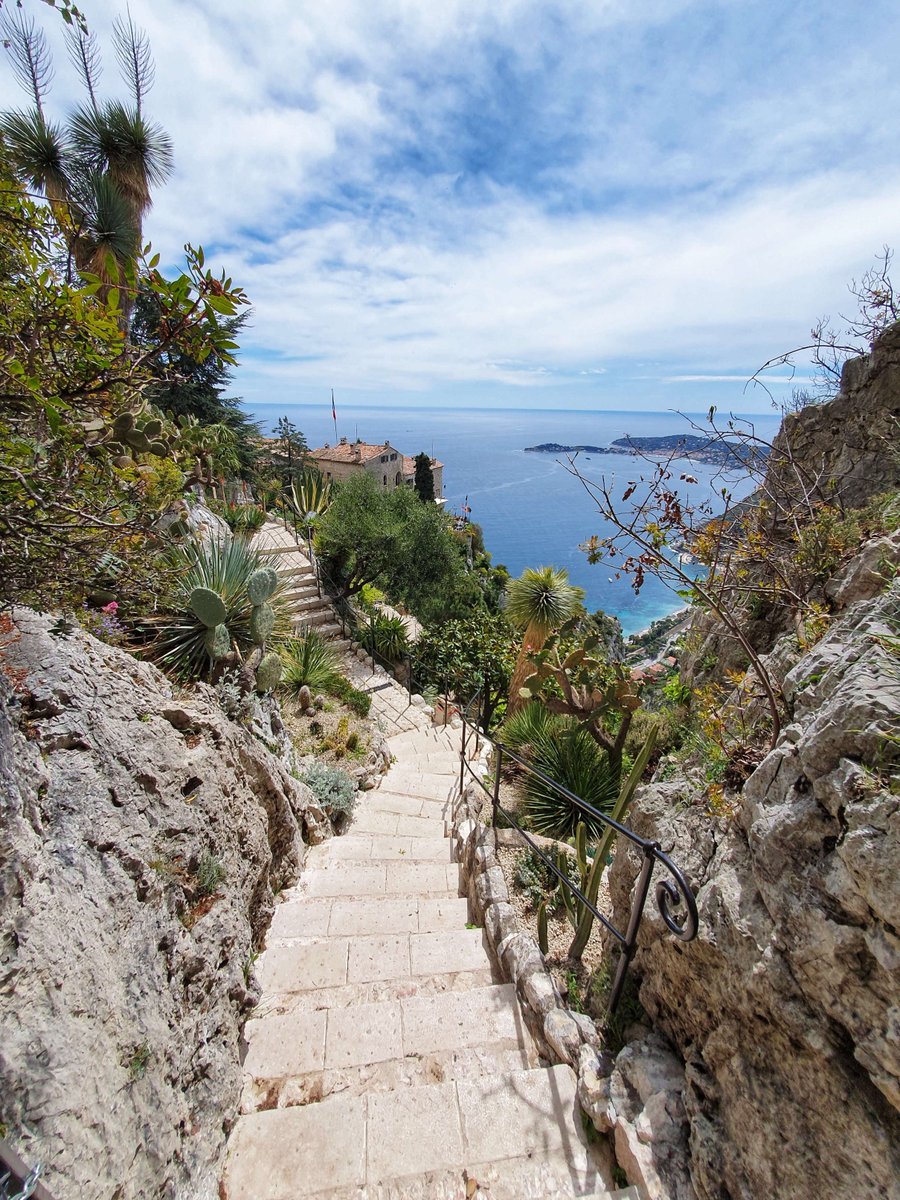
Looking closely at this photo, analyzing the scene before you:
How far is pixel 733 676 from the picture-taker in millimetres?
3467

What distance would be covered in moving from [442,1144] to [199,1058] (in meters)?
1.17

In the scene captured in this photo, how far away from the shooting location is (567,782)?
610cm

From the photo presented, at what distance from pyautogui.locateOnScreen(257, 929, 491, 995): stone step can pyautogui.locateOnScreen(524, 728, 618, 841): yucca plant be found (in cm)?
223

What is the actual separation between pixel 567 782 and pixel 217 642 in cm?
463

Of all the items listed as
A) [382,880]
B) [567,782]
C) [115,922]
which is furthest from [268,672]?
[115,922]

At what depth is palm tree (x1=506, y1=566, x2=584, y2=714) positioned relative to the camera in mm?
8961

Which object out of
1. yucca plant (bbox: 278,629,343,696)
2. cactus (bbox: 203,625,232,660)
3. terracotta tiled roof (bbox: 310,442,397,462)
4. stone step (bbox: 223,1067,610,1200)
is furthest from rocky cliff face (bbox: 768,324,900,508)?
terracotta tiled roof (bbox: 310,442,397,462)

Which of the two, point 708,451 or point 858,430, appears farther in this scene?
point 858,430

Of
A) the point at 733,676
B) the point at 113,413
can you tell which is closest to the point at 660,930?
the point at 733,676

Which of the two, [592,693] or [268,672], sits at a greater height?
[592,693]

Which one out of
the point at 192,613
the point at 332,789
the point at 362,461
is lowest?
the point at 332,789

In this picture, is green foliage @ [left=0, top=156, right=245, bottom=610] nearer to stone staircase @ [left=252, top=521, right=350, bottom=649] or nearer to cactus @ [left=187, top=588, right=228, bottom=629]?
cactus @ [left=187, top=588, right=228, bottom=629]

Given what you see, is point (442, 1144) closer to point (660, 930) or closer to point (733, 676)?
point (660, 930)

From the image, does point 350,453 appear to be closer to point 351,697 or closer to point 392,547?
point 392,547
